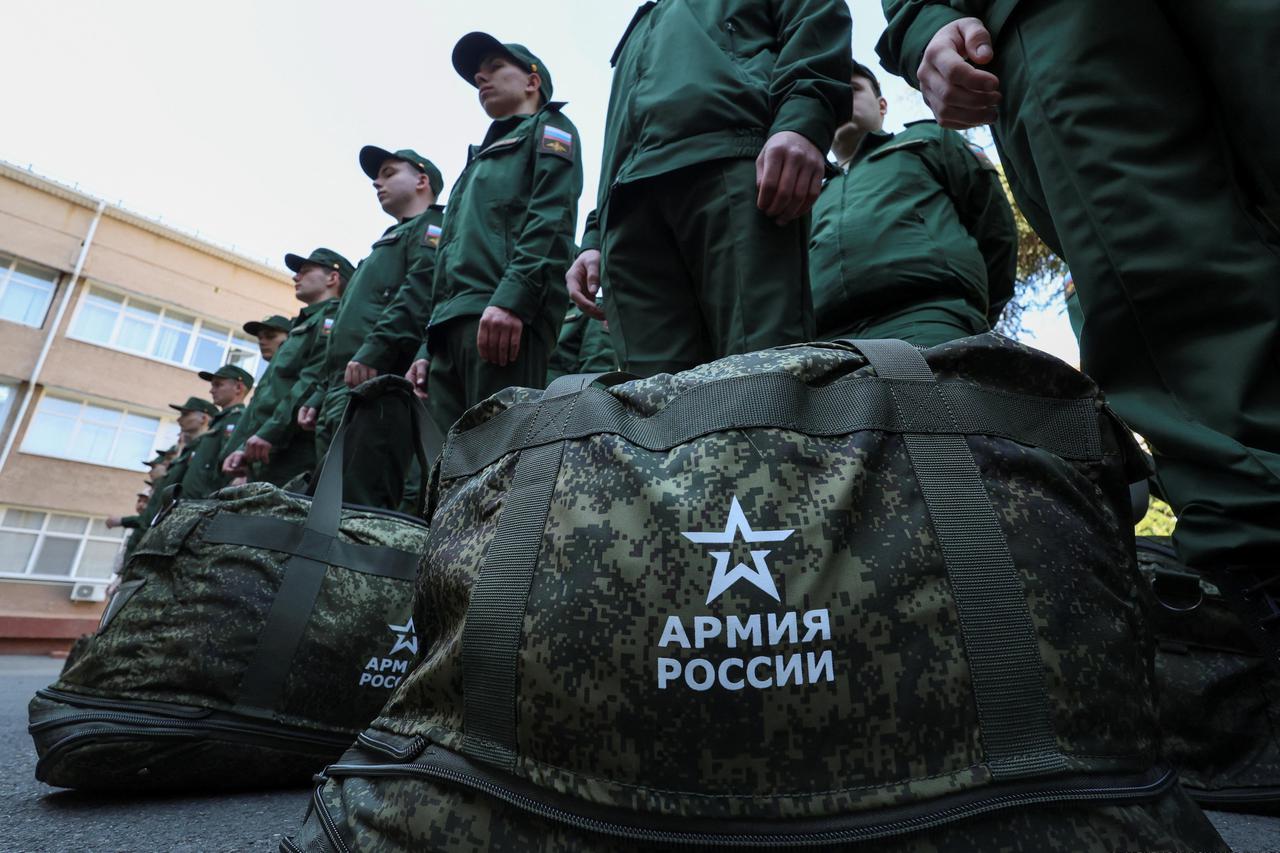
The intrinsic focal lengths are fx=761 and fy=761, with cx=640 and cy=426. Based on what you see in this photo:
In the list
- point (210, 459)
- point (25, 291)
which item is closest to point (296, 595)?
point (210, 459)

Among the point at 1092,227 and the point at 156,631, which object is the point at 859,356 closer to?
the point at 1092,227

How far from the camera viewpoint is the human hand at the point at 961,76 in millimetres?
1123

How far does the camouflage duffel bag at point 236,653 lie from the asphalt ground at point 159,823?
36mm

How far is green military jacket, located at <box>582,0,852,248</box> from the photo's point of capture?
150 centimetres

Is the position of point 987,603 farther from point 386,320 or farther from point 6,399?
point 6,399

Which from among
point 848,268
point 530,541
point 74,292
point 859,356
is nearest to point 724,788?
point 530,541

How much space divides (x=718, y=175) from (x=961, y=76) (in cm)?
49

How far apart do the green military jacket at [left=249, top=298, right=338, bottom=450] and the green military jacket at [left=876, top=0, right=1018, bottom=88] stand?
11.3 feet

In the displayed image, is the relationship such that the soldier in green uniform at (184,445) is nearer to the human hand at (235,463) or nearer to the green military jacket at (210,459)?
the green military jacket at (210,459)

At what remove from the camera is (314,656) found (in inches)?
49.3

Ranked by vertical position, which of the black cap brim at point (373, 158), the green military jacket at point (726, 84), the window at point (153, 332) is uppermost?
the window at point (153, 332)

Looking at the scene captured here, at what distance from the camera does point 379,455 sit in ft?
8.56

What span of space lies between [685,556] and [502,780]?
0.25 m

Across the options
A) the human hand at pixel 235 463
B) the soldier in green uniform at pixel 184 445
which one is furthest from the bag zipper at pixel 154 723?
the soldier in green uniform at pixel 184 445
